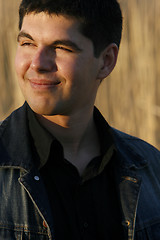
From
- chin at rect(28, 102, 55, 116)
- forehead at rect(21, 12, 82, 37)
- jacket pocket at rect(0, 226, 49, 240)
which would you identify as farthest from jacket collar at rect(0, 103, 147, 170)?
forehead at rect(21, 12, 82, 37)

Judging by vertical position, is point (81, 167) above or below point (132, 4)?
below

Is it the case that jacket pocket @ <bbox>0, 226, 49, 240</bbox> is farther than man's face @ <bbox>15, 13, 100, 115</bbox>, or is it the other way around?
man's face @ <bbox>15, 13, 100, 115</bbox>

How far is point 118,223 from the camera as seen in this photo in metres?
1.97

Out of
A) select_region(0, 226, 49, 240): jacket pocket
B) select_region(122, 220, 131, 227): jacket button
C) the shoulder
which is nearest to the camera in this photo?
select_region(0, 226, 49, 240): jacket pocket

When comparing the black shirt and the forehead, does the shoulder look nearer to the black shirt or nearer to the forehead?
the black shirt

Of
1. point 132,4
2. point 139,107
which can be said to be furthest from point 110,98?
point 132,4

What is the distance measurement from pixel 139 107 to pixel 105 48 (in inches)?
83.4

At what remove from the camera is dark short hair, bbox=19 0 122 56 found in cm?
193

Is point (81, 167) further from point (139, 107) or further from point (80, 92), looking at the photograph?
point (139, 107)

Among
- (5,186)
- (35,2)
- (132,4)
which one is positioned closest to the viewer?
(5,186)

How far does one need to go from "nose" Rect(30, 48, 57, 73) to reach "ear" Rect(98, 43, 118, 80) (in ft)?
1.11

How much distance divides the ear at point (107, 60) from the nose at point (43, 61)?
34cm

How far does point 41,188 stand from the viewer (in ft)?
6.01

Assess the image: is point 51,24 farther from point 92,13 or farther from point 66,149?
→ point 66,149
